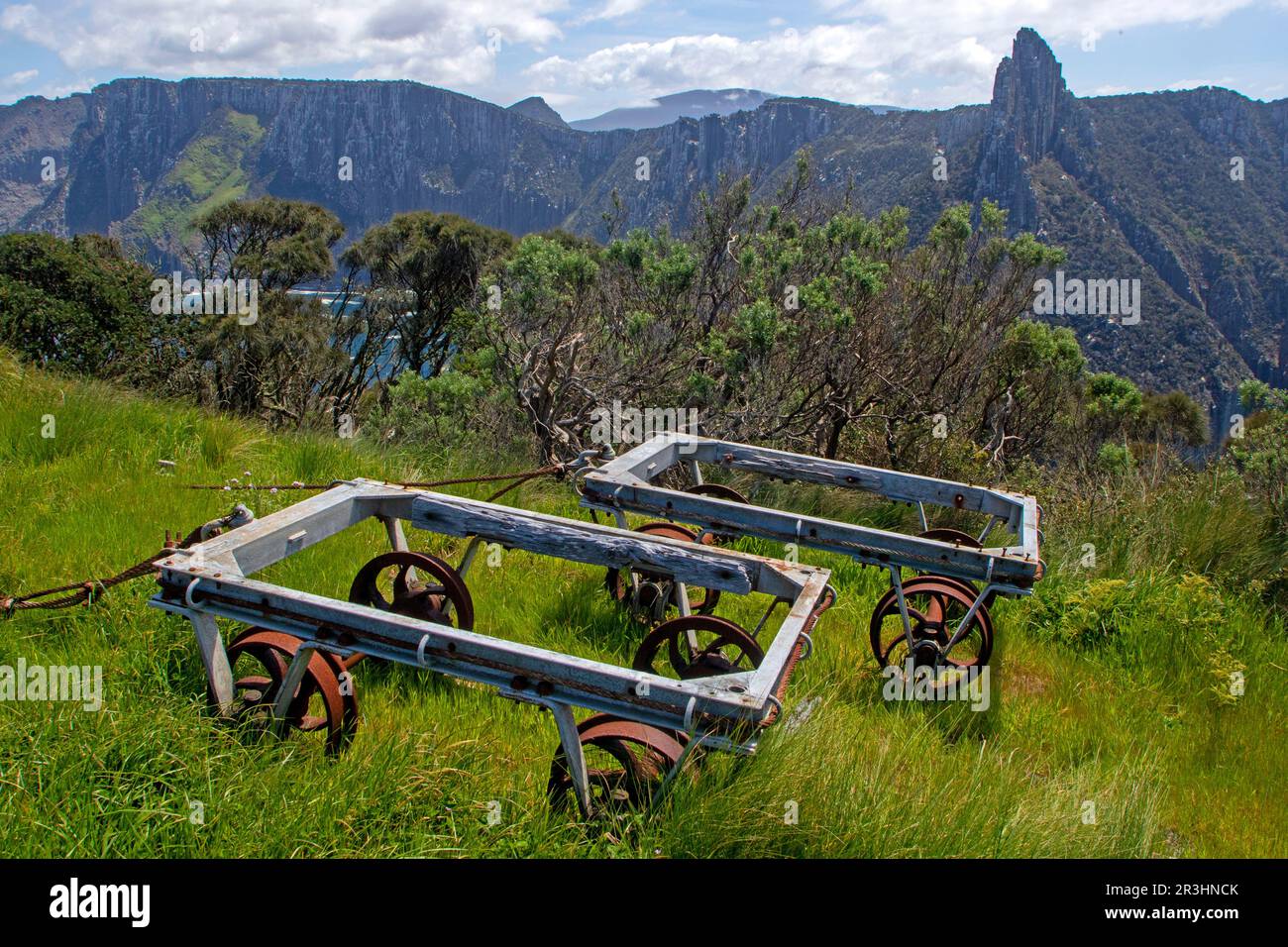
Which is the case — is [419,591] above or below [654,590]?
above

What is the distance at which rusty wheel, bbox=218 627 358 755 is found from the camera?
10.4 ft

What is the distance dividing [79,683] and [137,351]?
13234 millimetres

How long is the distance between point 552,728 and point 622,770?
2.16 feet

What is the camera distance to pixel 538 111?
129 m

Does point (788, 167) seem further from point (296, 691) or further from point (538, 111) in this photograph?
point (538, 111)

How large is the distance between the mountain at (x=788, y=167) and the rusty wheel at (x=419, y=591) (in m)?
7.25

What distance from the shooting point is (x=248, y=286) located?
21625 mm

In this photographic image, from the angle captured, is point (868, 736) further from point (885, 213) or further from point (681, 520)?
point (885, 213)

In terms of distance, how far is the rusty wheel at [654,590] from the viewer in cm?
476

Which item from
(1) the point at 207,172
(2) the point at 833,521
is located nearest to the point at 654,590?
(2) the point at 833,521

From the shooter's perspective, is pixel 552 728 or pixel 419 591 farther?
pixel 419 591

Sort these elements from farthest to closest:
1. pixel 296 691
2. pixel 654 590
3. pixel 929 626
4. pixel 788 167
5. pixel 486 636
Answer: pixel 788 167, pixel 654 590, pixel 929 626, pixel 296 691, pixel 486 636

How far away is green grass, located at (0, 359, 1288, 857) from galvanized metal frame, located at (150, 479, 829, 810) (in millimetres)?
281

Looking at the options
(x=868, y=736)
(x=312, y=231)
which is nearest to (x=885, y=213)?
(x=868, y=736)
